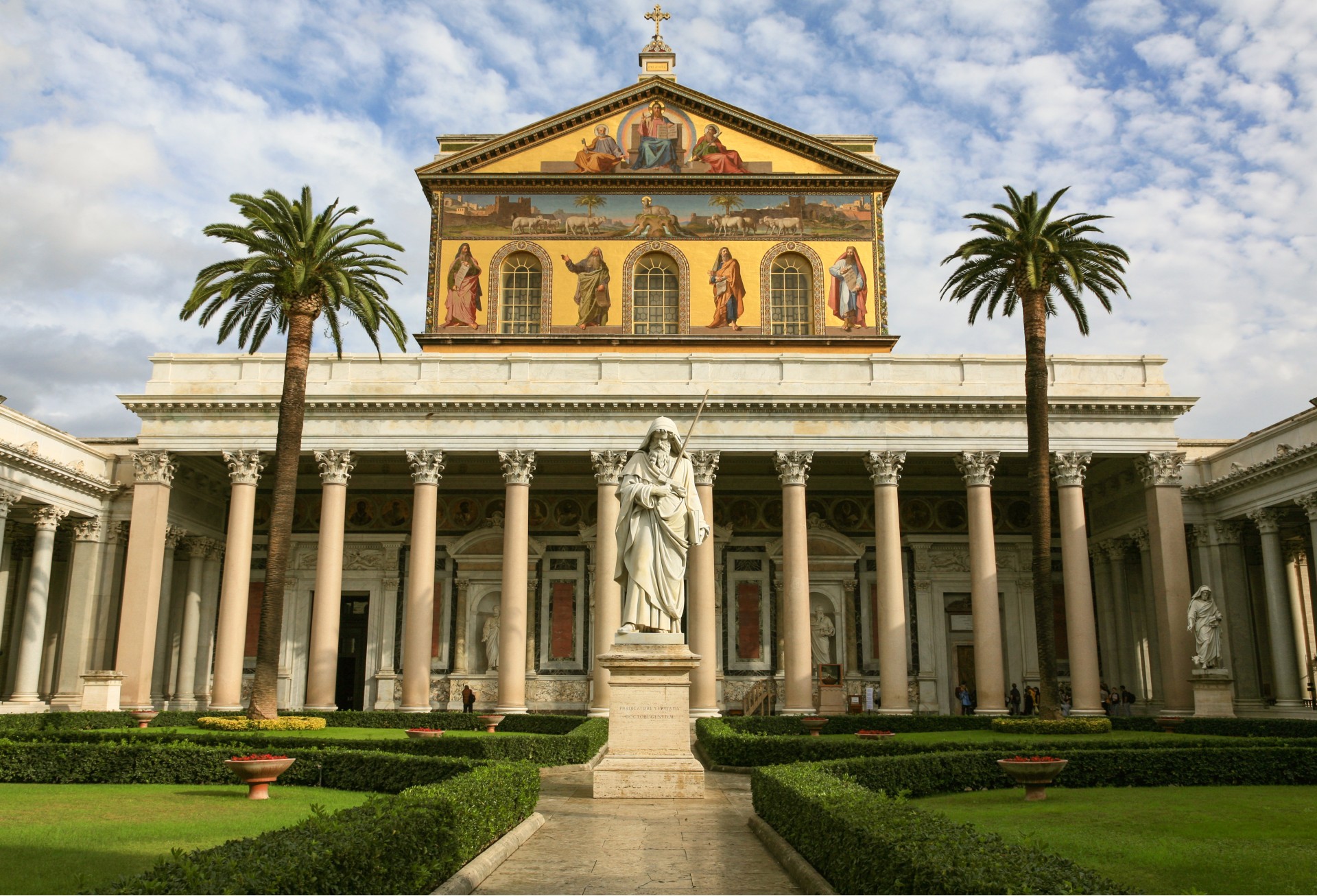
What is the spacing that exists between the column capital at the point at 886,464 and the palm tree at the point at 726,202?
41.3 ft

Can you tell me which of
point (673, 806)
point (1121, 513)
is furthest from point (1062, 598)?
point (673, 806)

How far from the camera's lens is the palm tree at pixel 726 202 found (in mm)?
41250

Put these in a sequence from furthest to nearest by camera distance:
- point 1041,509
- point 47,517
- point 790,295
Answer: point 790,295 < point 47,517 < point 1041,509

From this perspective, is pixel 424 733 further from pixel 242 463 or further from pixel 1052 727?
pixel 1052 727

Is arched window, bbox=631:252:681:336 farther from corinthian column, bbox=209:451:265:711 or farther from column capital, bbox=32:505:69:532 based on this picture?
column capital, bbox=32:505:69:532

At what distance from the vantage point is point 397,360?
115 ft

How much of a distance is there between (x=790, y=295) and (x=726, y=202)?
14.6 ft

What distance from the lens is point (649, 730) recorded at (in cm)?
1591

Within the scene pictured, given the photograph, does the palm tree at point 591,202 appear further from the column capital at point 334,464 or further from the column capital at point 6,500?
the column capital at point 6,500

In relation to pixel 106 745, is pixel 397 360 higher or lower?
higher

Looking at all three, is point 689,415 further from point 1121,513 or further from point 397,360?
point 1121,513

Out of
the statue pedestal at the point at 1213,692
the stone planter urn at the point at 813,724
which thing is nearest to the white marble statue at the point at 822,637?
the stone planter urn at the point at 813,724

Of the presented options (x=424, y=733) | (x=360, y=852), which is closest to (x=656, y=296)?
(x=424, y=733)

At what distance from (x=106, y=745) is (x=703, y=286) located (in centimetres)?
2736
